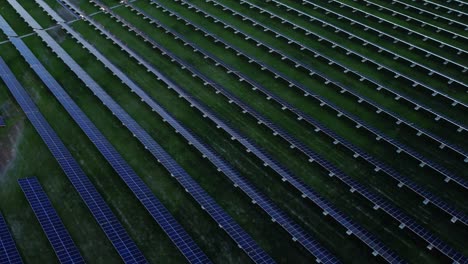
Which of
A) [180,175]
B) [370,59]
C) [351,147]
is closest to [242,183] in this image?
[180,175]

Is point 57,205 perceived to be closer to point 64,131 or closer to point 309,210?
point 64,131

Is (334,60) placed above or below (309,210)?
above

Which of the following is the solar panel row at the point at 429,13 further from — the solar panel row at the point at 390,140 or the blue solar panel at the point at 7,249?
the blue solar panel at the point at 7,249

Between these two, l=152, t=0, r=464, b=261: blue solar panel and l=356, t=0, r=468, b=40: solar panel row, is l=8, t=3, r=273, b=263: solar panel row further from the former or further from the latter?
l=356, t=0, r=468, b=40: solar panel row

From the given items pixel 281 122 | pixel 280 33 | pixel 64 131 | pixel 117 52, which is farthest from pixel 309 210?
pixel 117 52

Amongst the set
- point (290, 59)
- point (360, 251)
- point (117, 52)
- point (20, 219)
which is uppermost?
point (290, 59)
